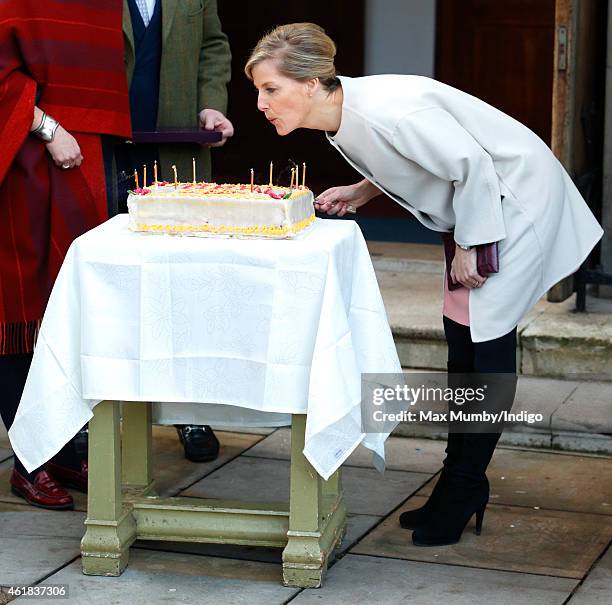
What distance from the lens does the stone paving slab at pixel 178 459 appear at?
4809 millimetres

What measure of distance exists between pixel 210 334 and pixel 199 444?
137 cm

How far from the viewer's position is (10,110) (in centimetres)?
436

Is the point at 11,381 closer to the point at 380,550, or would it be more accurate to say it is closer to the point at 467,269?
the point at 380,550

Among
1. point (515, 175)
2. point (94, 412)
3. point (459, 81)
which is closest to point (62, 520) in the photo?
point (94, 412)

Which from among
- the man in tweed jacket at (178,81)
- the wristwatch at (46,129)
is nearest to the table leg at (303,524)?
the man in tweed jacket at (178,81)

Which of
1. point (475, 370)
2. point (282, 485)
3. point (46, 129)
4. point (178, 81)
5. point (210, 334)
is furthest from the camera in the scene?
point (178, 81)

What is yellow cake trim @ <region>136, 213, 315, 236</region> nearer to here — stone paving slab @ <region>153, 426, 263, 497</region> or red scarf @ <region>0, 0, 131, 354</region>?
red scarf @ <region>0, 0, 131, 354</region>

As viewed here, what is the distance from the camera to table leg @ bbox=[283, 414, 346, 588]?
3.80 metres

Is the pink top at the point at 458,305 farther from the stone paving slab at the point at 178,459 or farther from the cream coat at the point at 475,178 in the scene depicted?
the stone paving slab at the point at 178,459

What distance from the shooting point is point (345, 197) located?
4.30m

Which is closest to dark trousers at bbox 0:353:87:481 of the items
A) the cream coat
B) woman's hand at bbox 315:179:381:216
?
woman's hand at bbox 315:179:381:216

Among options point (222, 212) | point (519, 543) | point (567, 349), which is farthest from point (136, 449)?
point (567, 349)

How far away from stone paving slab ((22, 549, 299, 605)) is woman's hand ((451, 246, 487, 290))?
1.04m

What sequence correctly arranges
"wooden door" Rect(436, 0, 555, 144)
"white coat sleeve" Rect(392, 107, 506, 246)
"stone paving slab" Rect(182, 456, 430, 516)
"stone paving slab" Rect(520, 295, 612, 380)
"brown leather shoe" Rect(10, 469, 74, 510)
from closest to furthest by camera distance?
1. "white coat sleeve" Rect(392, 107, 506, 246)
2. "brown leather shoe" Rect(10, 469, 74, 510)
3. "stone paving slab" Rect(182, 456, 430, 516)
4. "stone paving slab" Rect(520, 295, 612, 380)
5. "wooden door" Rect(436, 0, 555, 144)
